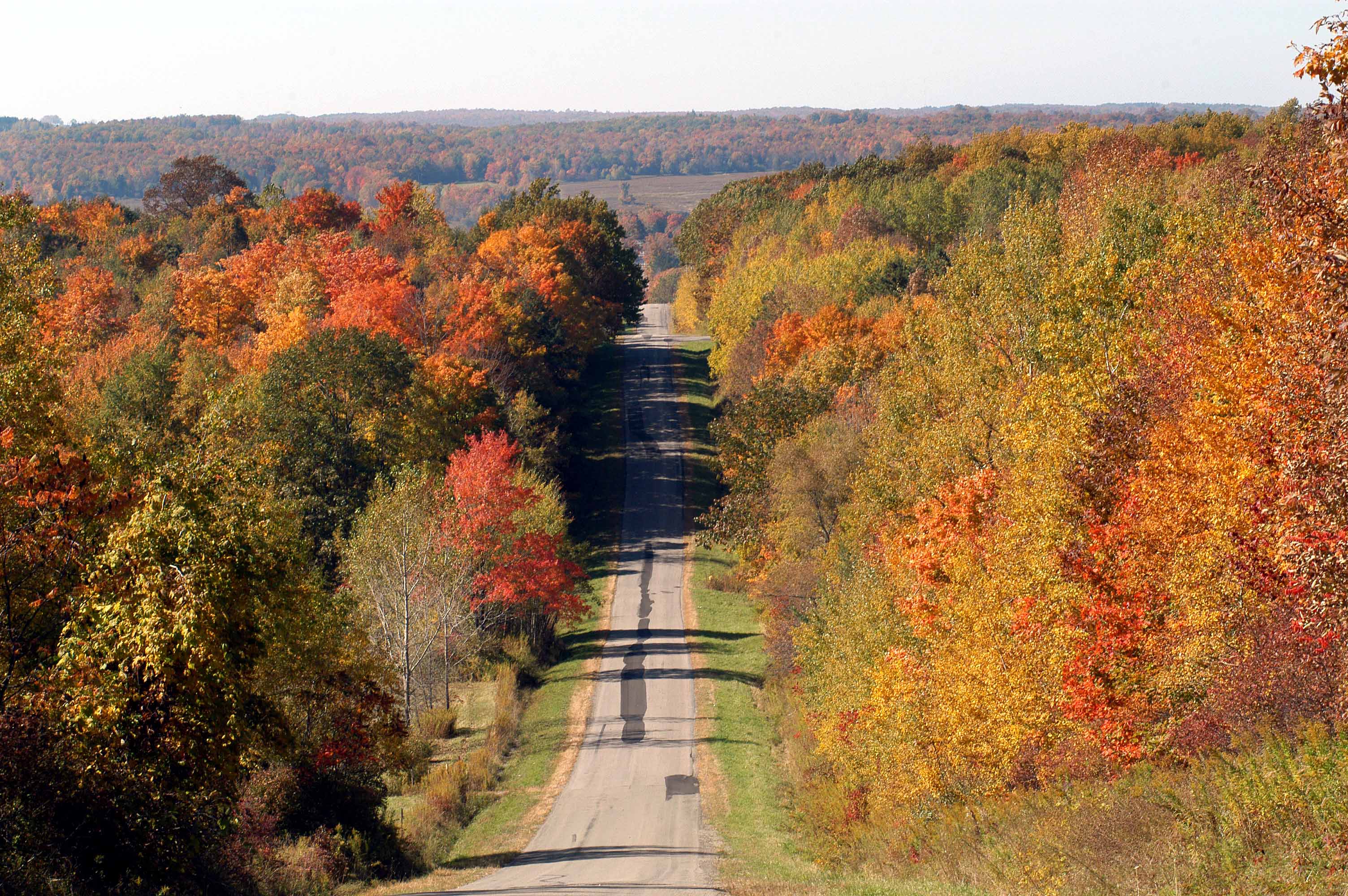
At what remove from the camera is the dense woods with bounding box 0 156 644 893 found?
47.0ft

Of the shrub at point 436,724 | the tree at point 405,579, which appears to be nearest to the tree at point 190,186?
the tree at point 405,579

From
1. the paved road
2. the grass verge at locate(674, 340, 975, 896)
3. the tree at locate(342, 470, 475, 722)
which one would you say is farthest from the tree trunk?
the grass verge at locate(674, 340, 975, 896)

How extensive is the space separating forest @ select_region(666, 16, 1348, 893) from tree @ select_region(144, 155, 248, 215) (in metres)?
99.9

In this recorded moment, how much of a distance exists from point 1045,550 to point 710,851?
12.0 meters

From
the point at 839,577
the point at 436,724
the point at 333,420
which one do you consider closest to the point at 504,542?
the point at 436,724

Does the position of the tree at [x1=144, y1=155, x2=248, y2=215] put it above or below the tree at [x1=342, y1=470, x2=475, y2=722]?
above

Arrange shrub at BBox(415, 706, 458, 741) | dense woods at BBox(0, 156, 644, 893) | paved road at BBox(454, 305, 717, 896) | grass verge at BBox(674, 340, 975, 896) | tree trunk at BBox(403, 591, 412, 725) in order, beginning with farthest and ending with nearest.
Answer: shrub at BBox(415, 706, 458, 741) → tree trunk at BBox(403, 591, 412, 725) → paved road at BBox(454, 305, 717, 896) → grass verge at BBox(674, 340, 975, 896) → dense woods at BBox(0, 156, 644, 893)

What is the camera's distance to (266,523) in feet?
56.1

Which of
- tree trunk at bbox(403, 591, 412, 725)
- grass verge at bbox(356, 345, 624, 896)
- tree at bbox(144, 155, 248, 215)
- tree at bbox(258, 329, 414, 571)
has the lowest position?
grass verge at bbox(356, 345, 624, 896)

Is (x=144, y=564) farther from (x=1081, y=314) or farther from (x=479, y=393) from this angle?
(x=479, y=393)

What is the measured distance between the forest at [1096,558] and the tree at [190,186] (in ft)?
328

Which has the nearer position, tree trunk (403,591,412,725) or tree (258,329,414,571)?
tree trunk (403,591,412,725)

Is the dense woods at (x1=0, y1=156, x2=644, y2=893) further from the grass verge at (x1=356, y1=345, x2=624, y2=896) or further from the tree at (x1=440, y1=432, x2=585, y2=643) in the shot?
the grass verge at (x1=356, y1=345, x2=624, y2=896)

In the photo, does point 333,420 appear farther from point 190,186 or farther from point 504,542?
point 190,186
